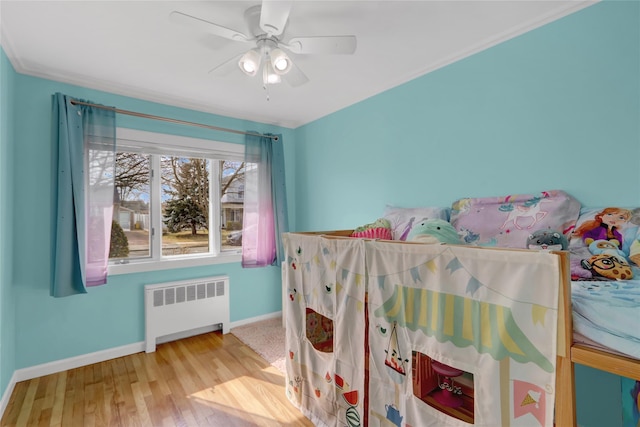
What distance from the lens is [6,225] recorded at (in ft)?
6.55

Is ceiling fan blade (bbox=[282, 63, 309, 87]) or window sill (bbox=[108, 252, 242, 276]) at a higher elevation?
ceiling fan blade (bbox=[282, 63, 309, 87])

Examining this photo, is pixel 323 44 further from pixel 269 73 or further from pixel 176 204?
pixel 176 204

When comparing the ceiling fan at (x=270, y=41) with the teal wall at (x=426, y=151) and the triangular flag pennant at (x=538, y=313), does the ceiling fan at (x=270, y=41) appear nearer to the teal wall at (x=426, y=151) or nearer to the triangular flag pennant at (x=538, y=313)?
the teal wall at (x=426, y=151)

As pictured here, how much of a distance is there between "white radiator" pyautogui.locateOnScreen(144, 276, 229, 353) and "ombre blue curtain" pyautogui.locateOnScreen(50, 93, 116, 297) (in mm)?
503

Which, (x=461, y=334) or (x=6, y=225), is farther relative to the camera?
(x=6, y=225)

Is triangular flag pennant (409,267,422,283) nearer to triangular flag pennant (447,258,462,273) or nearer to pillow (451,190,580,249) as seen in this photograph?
triangular flag pennant (447,258,462,273)

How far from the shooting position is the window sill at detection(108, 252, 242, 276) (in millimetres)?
2637

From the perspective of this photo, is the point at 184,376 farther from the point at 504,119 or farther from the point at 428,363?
the point at 504,119

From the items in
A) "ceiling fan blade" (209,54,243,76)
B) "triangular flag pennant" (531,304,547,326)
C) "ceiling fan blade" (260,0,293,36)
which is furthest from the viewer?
"ceiling fan blade" (209,54,243,76)

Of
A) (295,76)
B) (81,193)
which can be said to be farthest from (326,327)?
(81,193)

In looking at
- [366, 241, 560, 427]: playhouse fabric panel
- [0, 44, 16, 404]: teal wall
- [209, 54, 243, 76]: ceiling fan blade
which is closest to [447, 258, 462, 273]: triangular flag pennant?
[366, 241, 560, 427]: playhouse fabric panel

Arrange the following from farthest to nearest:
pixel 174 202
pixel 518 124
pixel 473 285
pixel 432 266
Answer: pixel 174 202 → pixel 518 124 → pixel 432 266 → pixel 473 285

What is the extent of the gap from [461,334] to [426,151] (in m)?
1.63

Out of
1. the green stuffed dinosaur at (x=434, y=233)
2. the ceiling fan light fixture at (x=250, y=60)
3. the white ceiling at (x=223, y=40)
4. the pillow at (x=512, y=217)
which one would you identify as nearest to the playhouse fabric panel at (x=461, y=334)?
the green stuffed dinosaur at (x=434, y=233)
